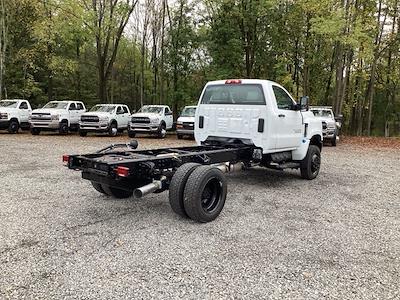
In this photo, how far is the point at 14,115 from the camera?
20.4m

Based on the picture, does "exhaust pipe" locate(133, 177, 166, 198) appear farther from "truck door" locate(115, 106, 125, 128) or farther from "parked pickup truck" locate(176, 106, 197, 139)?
"truck door" locate(115, 106, 125, 128)

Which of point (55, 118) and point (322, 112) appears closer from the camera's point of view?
point (322, 112)

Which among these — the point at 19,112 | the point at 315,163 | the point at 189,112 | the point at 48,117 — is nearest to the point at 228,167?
the point at 315,163

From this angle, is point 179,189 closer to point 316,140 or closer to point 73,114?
point 316,140

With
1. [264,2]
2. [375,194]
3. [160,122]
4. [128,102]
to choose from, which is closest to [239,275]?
[375,194]

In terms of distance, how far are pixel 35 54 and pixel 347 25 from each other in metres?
20.9

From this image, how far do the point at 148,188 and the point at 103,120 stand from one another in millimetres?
15662

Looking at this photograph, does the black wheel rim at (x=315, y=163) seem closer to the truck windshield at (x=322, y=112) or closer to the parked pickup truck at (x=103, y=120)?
the truck windshield at (x=322, y=112)

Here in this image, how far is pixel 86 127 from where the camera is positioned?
19.8 meters

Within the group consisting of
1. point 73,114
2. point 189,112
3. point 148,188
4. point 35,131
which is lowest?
point 35,131

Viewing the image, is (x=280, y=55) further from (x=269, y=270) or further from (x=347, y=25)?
(x=269, y=270)

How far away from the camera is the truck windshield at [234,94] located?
7.55 metres

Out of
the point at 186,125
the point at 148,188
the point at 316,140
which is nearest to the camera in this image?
the point at 148,188

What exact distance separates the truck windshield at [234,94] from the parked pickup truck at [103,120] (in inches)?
497
